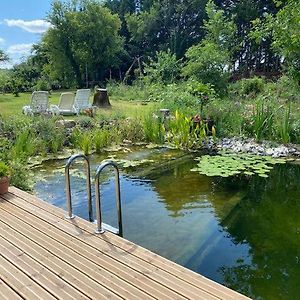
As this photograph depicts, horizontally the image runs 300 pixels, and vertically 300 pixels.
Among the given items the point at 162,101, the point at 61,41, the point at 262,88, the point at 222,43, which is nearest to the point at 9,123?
the point at 162,101

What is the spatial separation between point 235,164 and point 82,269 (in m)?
4.71

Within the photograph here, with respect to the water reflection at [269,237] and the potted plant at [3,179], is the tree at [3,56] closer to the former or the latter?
the potted plant at [3,179]

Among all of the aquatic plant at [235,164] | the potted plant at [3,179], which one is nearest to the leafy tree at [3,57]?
the aquatic plant at [235,164]

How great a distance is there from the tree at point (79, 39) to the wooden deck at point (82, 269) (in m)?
22.6

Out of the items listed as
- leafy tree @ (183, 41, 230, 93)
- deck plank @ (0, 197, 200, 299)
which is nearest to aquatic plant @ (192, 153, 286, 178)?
deck plank @ (0, 197, 200, 299)

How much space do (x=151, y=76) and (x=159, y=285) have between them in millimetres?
16044

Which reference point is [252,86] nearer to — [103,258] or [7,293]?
[103,258]

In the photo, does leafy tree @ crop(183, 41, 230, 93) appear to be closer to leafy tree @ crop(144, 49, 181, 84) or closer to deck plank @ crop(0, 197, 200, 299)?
leafy tree @ crop(144, 49, 181, 84)

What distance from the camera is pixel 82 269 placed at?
236cm

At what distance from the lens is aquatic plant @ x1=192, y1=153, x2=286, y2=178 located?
6117 millimetres

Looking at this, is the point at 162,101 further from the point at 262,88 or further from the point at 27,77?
the point at 27,77

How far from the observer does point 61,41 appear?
943 inches

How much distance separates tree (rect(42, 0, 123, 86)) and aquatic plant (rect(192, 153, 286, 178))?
Answer: 19203 mm

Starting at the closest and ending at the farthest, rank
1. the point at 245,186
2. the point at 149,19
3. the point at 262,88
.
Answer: the point at 245,186 → the point at 262,88 → the point at 149,19
